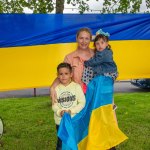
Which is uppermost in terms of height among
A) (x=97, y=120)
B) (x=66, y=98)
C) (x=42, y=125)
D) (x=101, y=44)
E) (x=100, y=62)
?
(x=101, y=44)

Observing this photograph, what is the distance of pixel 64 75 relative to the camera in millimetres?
4828

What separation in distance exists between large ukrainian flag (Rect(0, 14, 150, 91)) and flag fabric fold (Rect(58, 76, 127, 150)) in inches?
55.1

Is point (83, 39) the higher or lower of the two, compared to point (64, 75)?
higher

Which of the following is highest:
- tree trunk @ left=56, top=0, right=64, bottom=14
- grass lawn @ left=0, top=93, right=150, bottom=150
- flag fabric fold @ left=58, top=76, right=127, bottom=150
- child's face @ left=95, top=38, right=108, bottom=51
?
tree trunk @ left=56, top=0, right=64, bottom=14

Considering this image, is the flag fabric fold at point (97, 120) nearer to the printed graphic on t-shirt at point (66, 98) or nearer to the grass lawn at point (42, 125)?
the printed graphic on t-shirt at point (66, 98)

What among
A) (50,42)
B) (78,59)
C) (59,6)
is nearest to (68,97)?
(78,59)

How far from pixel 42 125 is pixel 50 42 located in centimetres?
274

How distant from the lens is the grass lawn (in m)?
6.92

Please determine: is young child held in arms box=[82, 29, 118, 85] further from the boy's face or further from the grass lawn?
the grass lawn

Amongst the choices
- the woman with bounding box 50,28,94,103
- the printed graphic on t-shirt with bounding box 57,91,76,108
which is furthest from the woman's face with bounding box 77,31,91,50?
→ the printed graphic on t-shirt with bounding box 57,91,76,108

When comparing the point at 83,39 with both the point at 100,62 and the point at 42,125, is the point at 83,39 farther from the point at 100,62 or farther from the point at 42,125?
the point at 42,125

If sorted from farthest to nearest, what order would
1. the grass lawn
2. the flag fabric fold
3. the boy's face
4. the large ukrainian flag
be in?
the grass lawn < the large ukrainian flag < the flag fabric fold < the boy's face

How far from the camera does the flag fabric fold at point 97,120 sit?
16.6 feet

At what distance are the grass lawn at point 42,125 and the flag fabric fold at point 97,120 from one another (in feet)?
5.03
